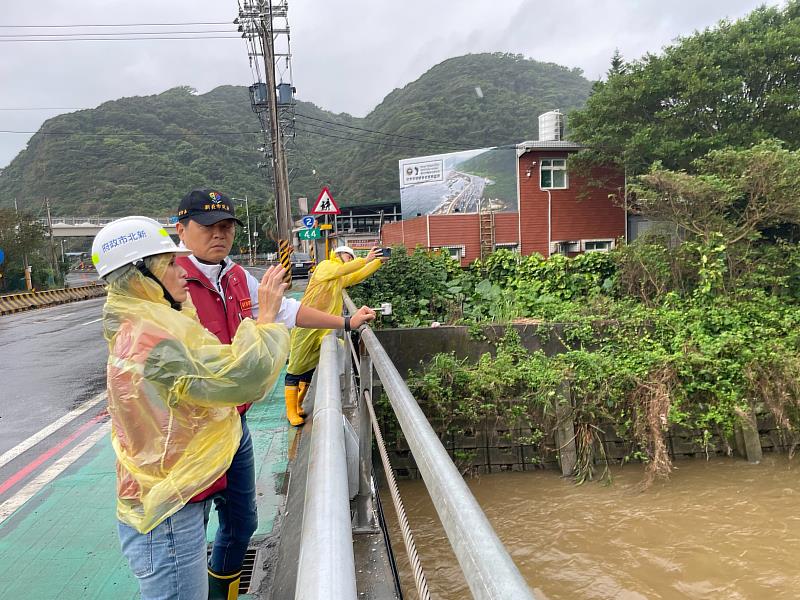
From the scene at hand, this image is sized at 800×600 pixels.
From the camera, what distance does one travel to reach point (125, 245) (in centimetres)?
164

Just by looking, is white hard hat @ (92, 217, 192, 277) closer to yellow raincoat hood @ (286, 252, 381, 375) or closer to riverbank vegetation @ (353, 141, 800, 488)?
yellow raincoat hood @ (286, 252, 381, 375)

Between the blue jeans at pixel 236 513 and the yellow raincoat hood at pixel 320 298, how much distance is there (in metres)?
2.31

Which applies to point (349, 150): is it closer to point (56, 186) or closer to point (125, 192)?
point (125, 192)

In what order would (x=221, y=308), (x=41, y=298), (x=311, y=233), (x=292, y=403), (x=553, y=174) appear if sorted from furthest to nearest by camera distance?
(x=41, y=298), (x=553, y=174), (x=311, y=233), (x=292, y=403), (x=221, y=308)

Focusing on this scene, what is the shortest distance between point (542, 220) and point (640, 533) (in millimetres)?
17415

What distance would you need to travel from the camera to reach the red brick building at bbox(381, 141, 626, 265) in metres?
22.0

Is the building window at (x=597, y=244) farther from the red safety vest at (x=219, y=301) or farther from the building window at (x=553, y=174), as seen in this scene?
the red safety vest at (x=219, y=301)

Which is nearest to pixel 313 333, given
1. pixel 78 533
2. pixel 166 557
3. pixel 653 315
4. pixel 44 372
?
pixel 78 533

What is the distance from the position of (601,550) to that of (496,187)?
1932cm

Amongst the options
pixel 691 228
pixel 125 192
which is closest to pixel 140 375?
pixel 691 228

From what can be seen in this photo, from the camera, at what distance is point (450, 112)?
77.7 m

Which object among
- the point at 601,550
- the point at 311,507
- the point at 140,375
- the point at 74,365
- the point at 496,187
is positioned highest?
the point at 496,187

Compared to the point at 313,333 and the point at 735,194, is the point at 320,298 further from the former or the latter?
the point at 735,194

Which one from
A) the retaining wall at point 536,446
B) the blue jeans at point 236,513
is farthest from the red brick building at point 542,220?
the blue jeans at point 236,513
